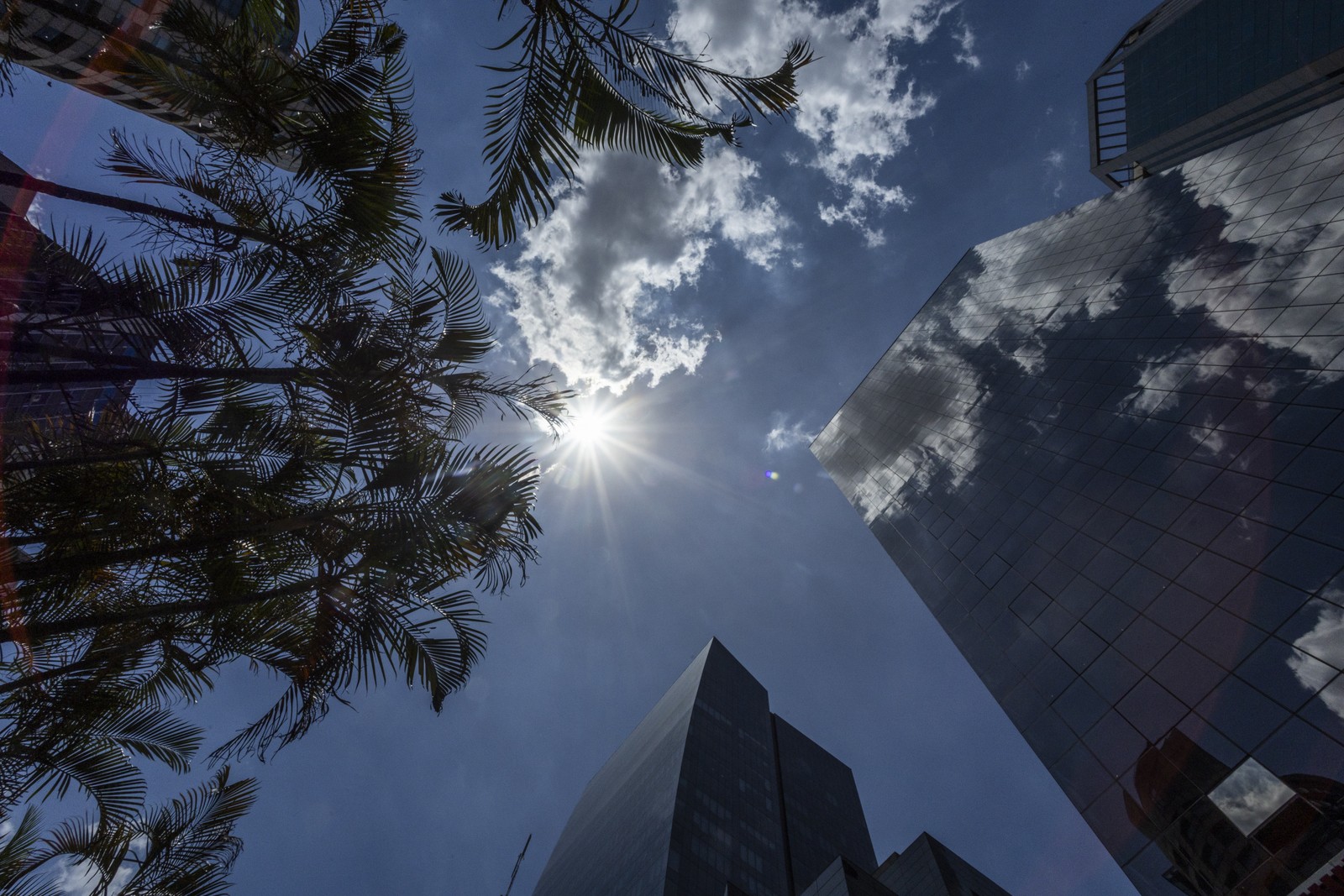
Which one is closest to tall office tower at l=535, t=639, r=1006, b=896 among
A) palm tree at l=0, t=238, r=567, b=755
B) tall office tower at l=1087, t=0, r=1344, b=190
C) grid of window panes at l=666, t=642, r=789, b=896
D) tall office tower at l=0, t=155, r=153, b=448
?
grid of window panes at l=666, t=642, r=789, b=896

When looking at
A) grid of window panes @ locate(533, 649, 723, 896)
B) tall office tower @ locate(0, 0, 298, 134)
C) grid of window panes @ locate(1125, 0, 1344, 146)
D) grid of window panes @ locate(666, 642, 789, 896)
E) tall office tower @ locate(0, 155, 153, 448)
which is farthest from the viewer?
grid of window panes @ locate(1125, 0, 1344, 146)

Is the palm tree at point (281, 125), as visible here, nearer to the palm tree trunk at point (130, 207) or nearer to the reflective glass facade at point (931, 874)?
the palm tree trunk at point (130, 207)

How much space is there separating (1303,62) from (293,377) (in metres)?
71.9

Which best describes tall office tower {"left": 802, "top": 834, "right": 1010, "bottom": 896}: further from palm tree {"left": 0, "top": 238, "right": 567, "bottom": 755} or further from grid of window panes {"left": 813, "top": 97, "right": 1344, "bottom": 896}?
palm tree {"left": 0, "top": 238, "right": 567, "bottom": 755}

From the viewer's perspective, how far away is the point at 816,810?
200 feet

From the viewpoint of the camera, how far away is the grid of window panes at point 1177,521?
37.7 ft

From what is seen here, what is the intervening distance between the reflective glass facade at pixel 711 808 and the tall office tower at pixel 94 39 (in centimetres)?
4185

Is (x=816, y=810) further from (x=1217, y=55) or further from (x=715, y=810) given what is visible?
(x=1217, y=55)

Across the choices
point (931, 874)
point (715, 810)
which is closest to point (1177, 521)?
point (931, 874)

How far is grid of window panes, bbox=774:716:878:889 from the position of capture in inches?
2062

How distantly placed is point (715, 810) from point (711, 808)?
1.11ft

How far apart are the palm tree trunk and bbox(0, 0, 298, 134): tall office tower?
1.01 meters

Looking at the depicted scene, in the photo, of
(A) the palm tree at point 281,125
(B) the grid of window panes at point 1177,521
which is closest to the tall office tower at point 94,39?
(A) the palm tree at point 281,125

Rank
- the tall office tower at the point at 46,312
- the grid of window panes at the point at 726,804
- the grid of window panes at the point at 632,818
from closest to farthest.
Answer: the tall office tower at the point at 46,312 → the grid of window panes at the point at 726,804 → the grid of window panes at the point at 632,818
